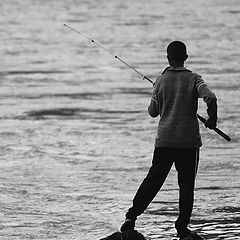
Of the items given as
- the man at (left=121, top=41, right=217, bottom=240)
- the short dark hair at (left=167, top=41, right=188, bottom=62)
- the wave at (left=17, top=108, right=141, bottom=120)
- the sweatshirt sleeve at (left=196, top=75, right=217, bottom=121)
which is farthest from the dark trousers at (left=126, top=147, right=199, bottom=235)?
the wave at (left=17, top=108, right=141, bottom=120)

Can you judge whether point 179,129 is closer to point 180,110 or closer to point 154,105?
point 180,110

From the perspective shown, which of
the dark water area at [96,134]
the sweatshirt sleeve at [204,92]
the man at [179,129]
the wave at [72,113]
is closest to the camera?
the sweatshirt sleeve at [204,92]

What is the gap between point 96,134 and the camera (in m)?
15.1

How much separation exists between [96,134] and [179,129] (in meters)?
6.85

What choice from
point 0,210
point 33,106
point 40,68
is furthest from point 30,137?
point 40,68

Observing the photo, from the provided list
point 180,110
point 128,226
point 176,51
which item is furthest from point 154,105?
point 128,226

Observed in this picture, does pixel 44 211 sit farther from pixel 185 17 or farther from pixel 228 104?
pixel 185 17

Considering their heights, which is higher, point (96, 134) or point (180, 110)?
point (180, 110)

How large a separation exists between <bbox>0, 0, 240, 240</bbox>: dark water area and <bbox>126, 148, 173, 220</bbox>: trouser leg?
0.44 metres

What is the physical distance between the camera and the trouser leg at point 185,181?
830 cm

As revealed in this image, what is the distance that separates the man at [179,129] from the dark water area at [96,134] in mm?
545

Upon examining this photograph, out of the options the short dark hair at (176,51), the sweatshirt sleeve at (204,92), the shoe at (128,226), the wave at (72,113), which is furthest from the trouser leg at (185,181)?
the wave at (72,113)

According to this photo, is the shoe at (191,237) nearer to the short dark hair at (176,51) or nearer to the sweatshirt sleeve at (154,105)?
the sweatshirt sleeve at (154,105)

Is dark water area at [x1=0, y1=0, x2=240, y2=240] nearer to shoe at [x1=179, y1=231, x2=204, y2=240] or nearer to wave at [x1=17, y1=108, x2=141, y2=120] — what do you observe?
wave at [x1=17, y1=108, x2=141, y2=120]
